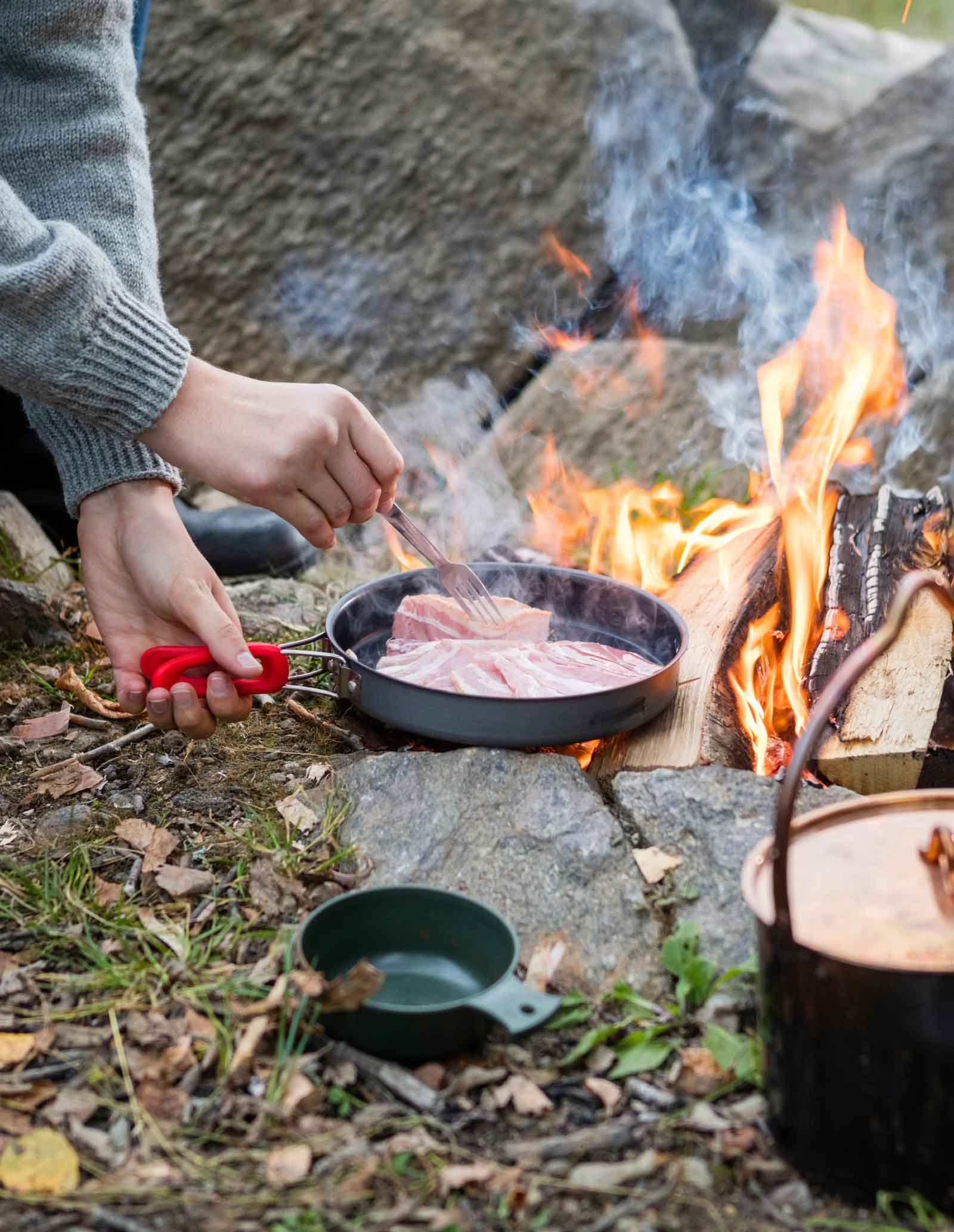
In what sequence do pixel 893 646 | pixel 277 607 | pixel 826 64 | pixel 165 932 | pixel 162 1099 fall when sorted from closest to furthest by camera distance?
pixel 162 1099 → pixel 165 932 → pixel 893 646 → pixel 277 607 → pixel 826 64

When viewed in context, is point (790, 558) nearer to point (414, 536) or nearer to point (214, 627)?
point (414, 536)

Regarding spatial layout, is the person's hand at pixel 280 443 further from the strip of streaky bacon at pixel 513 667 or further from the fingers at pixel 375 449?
the strip of streaky bacon at pixel 513 667

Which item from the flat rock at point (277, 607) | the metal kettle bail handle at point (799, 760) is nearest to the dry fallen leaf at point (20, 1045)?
the metal kettle bail handle at point (799, 760)

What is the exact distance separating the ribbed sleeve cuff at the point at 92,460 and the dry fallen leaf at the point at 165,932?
1000 millimetres

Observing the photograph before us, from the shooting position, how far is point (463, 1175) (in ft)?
5.18

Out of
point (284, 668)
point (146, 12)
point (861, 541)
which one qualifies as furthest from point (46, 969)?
point (146, 12)

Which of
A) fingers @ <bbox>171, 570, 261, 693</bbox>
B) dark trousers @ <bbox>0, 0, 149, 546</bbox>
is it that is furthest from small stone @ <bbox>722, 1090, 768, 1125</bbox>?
dark trousers @ <bbox>0, 0, 149, 546</bbox>

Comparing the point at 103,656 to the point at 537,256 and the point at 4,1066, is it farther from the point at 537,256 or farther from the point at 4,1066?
the point at 537,256

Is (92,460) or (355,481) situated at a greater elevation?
(355,481)

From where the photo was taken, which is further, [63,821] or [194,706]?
[63,821]

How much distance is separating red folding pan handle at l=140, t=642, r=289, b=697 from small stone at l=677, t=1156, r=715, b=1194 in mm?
1238

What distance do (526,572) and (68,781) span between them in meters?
1.36

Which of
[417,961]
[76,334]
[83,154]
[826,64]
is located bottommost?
[417,961]

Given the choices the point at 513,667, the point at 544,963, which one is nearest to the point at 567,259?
the point at 513,667
